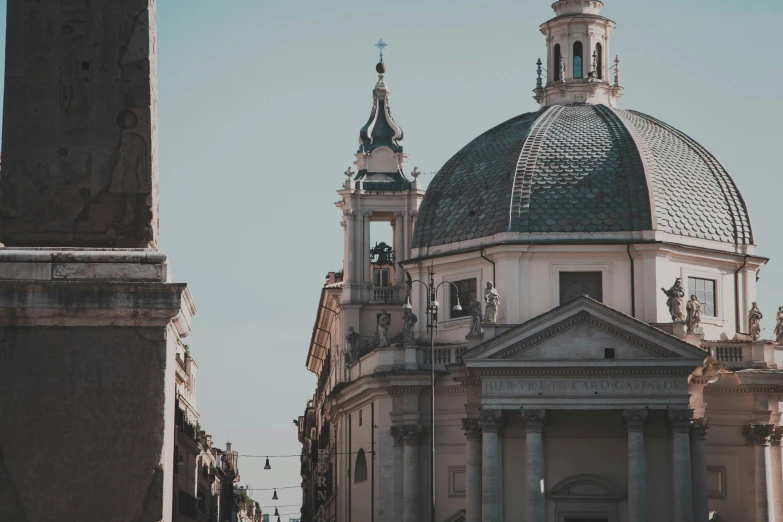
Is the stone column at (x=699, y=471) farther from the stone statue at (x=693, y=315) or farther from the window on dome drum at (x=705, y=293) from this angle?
the window on dome drum at (x=705, y=293)

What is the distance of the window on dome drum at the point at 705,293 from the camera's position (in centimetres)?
6212

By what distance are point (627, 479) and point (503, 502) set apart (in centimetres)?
428

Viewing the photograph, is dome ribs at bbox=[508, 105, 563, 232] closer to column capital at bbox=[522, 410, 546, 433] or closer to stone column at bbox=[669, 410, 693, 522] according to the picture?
column capital at bbox=[522, 410, 546, 433]

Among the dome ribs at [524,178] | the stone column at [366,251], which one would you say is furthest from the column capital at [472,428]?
the stone column at [366,251]

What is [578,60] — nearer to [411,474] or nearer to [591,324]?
[591,324]

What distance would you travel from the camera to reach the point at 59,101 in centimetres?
1116

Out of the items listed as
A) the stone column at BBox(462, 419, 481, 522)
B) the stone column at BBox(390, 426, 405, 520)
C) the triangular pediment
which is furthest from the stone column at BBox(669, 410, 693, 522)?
the stone column at BBox(390, 426, 405, 520)

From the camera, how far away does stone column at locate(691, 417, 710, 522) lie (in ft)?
185

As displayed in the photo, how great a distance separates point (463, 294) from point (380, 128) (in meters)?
14.4

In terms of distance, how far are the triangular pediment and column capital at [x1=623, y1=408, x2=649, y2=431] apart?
5.43 ft

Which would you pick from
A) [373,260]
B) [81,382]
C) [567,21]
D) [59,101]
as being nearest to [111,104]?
[59,101]

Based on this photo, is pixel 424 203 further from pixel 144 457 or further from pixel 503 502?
pixel 144 457

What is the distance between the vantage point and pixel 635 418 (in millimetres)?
56062

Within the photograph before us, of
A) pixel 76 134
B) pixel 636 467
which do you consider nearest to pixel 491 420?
pixel 636 467
